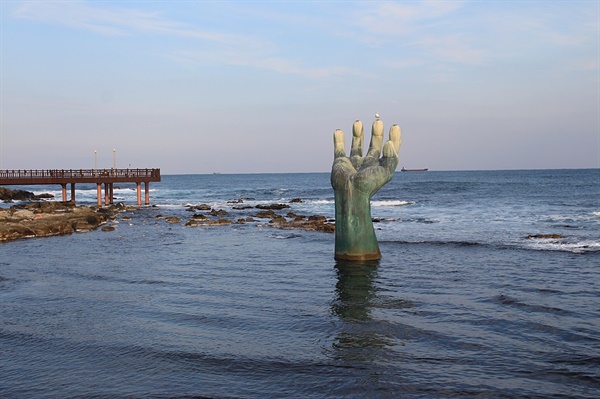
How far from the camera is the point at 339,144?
2175cm

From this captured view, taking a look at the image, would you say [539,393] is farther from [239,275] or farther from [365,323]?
[239,275]

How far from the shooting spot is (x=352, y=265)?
69.3 ft

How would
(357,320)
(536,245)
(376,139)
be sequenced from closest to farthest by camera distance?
(357,320), (376,139), (536,245)

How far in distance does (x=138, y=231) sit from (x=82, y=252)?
30.2 ft

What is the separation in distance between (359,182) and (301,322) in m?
7.94

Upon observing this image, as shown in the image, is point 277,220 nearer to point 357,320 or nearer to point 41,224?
point 41,224

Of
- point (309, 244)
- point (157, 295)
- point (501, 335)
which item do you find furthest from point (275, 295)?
point (309, 244)

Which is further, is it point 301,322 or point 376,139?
point 376,139

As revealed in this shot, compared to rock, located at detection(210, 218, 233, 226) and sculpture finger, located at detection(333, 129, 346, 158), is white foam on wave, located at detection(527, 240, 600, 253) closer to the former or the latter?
sculpture finger, located at detection(333, 129, 346, 158)

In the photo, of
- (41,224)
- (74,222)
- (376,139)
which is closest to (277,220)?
(74,222)

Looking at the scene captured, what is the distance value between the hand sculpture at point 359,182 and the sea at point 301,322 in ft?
2.41

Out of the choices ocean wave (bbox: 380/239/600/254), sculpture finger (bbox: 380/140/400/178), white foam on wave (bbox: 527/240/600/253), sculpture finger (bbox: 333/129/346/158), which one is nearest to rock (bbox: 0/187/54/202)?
ocean wave (bbox: 380/239/600/254)

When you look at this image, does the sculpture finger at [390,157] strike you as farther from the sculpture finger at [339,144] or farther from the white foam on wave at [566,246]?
the white foam on wave at [566,246]

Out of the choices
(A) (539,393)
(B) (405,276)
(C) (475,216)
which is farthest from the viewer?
(C) (475,216)
